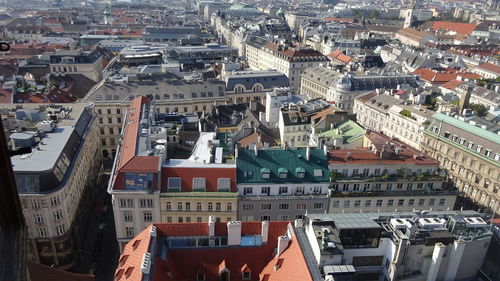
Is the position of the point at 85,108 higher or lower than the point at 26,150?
lower

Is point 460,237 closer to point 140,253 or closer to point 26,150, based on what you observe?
point 140,253

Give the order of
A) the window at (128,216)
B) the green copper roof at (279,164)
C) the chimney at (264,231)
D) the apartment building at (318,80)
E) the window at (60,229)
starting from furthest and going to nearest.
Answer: the apartment building at (318,80)
the green copper roof at (279,164)
the window at (60,229)
the window at (128,216)
the chimney at (264,231)

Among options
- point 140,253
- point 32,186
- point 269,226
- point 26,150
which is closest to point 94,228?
point 32,186

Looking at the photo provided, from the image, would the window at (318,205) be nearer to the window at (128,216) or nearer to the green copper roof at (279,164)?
the green copper roof at (279,164)

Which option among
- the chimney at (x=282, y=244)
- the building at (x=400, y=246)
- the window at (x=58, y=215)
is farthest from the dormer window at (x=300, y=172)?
the window at (x=58, y=215)

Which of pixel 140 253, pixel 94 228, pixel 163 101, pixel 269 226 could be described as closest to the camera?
pixel 140 253

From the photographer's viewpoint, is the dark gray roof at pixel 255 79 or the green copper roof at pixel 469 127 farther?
the dark gray roof at pixel 255 79
